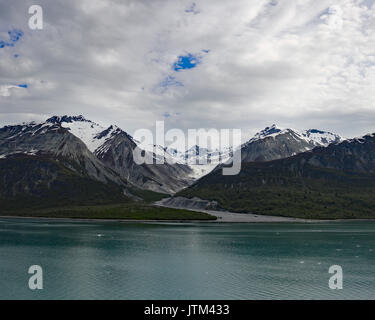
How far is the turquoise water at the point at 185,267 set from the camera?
72.4m

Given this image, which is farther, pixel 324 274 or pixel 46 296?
pixel 324 274

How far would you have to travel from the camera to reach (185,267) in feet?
321

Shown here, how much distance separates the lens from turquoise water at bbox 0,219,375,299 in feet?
237

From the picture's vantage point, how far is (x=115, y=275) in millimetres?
86000

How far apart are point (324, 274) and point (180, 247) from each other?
2223 inches
